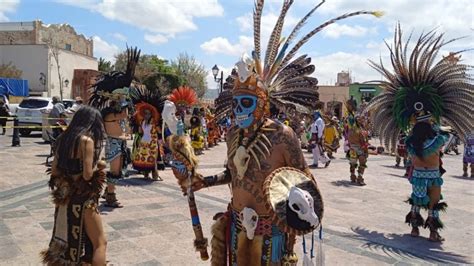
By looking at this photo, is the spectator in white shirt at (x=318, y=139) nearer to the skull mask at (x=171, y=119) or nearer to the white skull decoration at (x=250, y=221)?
the skull mask at (x=171, y=119)

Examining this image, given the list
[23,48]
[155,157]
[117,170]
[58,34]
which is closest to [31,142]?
[155,157]

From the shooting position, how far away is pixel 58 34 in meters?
49.8

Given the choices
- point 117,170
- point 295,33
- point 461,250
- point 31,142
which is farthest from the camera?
point 31,142

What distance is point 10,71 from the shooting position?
3772 cm

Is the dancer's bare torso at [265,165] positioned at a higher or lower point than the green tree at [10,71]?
lower

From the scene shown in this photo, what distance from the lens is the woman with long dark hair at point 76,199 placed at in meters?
3.20

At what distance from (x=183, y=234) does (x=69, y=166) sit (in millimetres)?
2978

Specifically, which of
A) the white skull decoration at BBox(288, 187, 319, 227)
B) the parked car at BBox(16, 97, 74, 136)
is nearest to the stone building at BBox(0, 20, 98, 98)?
the parked car at BBox(16, 97, 74, 136)

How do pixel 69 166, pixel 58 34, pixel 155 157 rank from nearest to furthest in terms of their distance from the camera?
pixel 69 166
pixel 155 157
pixel 58 34

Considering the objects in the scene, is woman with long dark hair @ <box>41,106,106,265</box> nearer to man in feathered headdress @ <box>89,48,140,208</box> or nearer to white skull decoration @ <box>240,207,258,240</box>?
white skull decoration @ <box>240,207,258,240</box>

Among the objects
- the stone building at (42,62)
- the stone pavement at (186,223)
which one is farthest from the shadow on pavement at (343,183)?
the stone building at (42,62)

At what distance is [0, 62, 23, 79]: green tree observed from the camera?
36.9 m

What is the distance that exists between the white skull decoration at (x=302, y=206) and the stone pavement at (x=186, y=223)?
2.67 meters

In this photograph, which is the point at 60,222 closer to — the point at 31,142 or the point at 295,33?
the point at 295,33
